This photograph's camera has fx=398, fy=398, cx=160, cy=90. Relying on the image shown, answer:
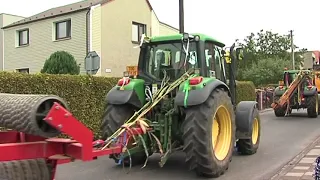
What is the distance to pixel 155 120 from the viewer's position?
6.58m

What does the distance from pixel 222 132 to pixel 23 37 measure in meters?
22.6

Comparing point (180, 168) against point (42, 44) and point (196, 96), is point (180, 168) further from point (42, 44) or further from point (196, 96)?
point (42, 44)

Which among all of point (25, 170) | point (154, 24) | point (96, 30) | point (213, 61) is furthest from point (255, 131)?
point (154, 24)

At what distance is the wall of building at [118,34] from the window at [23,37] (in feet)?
21.4

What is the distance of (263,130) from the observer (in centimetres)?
1293

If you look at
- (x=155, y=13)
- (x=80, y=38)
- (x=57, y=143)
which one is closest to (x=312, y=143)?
(x=57, y=143)

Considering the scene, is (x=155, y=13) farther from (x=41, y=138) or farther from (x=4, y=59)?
(x=41, y=138)

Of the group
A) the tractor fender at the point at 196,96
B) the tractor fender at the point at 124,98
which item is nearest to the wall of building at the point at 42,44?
the tractor fender at the point at 124,98

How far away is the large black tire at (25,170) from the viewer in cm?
387

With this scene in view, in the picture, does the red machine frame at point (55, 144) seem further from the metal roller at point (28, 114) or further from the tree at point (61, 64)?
the tree at point (61, 64)

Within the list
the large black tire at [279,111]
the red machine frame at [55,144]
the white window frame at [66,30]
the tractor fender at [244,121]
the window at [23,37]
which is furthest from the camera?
the window at [23,37]

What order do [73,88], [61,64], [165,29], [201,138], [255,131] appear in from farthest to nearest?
[165,29]
[61,64]
[73,88]
[255,131]
[201,138]

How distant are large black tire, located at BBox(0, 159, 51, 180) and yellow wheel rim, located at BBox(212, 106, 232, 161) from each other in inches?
123

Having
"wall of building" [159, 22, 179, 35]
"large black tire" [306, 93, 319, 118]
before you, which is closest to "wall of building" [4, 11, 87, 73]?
"wall of building" [159, 22, 179, 35]
